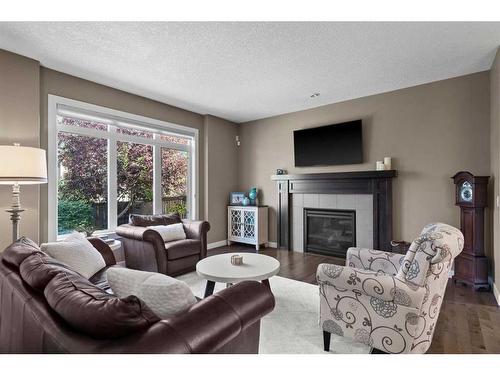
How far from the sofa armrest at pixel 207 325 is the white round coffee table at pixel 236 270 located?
0.86 metres

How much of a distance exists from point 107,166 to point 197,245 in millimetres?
1739

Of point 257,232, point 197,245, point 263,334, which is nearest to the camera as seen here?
point 263,334

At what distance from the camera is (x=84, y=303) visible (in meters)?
Result: 0.95

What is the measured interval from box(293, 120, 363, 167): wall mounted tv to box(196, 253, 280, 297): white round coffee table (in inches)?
95.4

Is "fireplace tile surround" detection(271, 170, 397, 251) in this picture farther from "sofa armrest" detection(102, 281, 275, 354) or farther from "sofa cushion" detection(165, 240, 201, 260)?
"sofa armrest" detection(102, 281, 275, 354)

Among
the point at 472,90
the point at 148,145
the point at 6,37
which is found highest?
the point at 6,37

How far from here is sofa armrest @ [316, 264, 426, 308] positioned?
1.48 metres

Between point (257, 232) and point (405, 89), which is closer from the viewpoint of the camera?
point (405, 89)

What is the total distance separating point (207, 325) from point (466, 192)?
11.3 ft

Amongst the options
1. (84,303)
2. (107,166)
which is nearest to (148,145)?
(107,166)

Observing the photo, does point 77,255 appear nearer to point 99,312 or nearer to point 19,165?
point 19,165

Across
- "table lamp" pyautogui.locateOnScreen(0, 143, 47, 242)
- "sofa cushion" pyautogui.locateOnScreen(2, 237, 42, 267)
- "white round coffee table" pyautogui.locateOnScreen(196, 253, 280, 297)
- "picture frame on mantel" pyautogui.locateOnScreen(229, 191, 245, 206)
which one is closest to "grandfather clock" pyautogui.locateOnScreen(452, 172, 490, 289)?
"white round coffee table" pyautogui.locateOnScreen(196, 253, 280, 297)

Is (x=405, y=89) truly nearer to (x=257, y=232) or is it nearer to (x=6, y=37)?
(x=257, y=232)

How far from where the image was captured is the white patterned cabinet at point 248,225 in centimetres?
490
